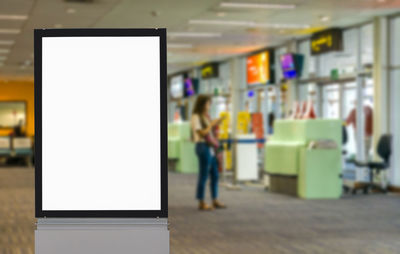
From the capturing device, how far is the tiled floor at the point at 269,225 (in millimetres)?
6398

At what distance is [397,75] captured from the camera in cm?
1321

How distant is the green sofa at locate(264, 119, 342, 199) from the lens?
443 inches

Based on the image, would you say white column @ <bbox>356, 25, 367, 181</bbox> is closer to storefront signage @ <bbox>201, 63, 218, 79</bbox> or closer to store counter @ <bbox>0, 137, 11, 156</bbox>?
storefront signage @ <bbox>201, 63, 218, 79</bbox>

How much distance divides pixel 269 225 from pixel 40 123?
558 cm

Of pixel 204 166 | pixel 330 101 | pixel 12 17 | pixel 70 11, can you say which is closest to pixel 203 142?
pixel 204 166

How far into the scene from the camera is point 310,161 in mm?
11203

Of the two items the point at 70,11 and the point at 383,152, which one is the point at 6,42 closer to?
the point at 70,11

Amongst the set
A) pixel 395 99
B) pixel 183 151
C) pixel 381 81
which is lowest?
pixel 183 151

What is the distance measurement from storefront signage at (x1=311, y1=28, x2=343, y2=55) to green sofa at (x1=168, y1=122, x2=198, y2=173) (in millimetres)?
4853

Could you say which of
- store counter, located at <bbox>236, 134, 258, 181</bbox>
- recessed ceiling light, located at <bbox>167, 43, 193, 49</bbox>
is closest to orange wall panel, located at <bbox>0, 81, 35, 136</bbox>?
recessed ceiling light, located at <bbox>167, 43, 193, 49</bbox>

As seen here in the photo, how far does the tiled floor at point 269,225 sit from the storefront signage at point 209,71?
10971mm

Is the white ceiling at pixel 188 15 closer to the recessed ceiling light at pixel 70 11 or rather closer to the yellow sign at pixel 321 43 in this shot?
the recessed ceiling light at pixel 70 11

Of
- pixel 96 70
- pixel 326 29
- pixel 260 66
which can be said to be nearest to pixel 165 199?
pixel 96 70

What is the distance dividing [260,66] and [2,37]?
22.6ft
